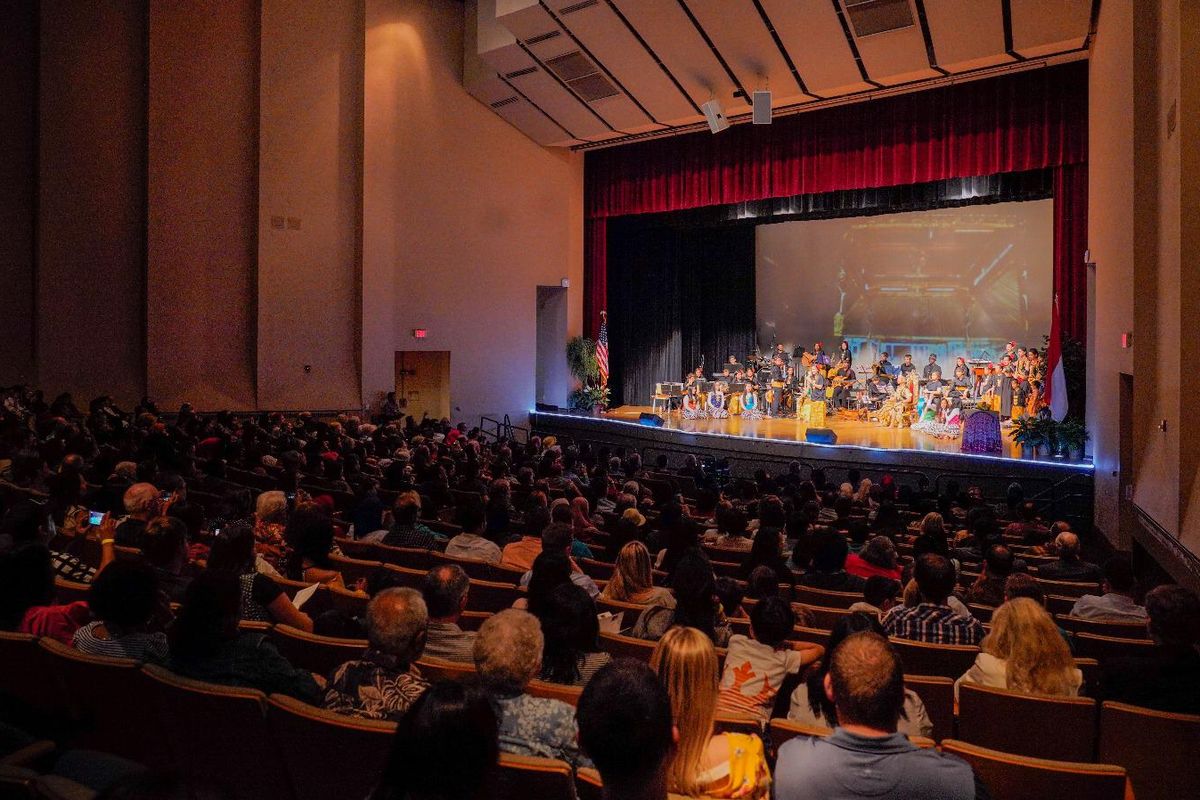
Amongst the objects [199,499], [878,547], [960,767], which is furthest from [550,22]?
[960,767]

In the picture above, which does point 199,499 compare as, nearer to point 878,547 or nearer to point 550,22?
point 878,547

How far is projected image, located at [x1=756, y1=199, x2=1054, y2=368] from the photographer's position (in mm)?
15742

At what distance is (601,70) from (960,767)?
1388 centimetres

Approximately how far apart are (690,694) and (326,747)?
2.91 ft

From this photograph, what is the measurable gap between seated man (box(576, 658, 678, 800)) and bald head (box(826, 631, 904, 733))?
431mm

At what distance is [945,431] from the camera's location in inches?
551

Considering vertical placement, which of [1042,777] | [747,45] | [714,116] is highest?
[747,45]

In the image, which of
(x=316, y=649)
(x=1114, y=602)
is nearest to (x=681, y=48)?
(x=1114, y=602)

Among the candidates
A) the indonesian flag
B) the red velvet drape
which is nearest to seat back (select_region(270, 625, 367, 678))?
the indonesian flag

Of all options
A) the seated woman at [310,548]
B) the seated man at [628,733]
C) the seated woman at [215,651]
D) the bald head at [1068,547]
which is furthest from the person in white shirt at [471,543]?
the seated man at [628,733]

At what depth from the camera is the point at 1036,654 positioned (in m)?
3.09

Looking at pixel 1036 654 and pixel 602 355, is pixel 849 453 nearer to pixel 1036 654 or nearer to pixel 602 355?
pixel 602 355

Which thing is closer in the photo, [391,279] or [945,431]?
[945,431]

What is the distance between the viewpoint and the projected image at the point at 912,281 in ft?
51.6
